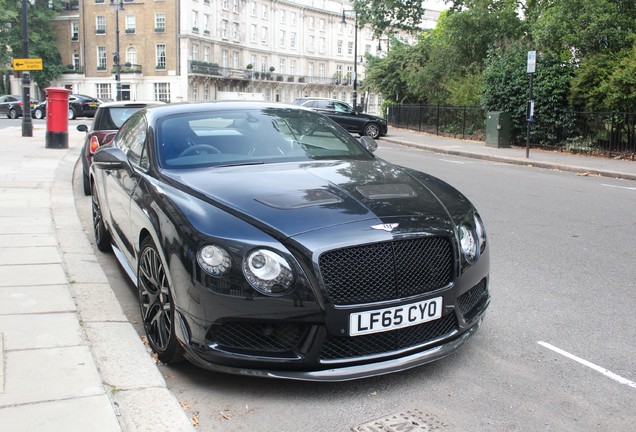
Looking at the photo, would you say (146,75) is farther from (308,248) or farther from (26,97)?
(308,248)

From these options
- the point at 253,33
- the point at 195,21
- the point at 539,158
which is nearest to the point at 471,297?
the point at 539,158

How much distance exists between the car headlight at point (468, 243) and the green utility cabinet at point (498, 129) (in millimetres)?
19511

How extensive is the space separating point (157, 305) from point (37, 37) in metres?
76.7

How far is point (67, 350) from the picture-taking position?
3717mm

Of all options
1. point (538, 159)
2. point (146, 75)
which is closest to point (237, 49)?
point (146, 75)

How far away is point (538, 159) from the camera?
18.3 meters

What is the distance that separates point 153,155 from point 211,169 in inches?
20.4

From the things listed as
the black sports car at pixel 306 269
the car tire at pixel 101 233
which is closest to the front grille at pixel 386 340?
the black sports car at pixel 306 269

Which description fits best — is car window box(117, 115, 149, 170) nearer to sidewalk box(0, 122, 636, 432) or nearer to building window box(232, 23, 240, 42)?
sidewalk box(0, 122, 636, 432)

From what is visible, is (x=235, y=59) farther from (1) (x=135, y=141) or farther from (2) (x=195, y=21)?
(1) (x=135, y=141)

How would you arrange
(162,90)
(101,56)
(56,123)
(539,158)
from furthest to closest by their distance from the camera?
(162,90)
(101,56)
(539,158)
(56,123)

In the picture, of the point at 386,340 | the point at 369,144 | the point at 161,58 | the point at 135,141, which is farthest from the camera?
the point at 161,58

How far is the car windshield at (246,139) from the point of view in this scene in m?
4.60

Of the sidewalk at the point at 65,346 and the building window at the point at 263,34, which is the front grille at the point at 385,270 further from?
the building window at the point at 263,34
